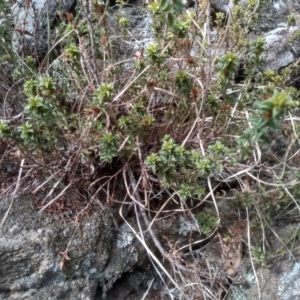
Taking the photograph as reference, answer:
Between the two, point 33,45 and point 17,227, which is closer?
point 17,227

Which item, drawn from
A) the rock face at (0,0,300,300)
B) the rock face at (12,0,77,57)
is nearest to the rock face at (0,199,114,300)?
the rock face at (0,0,300,300)

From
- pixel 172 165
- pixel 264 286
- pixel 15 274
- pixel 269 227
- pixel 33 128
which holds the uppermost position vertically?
pixel 33 128

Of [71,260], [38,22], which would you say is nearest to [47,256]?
[71,260]

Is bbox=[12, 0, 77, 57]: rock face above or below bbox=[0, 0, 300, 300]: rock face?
above

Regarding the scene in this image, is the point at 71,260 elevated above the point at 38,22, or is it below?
below

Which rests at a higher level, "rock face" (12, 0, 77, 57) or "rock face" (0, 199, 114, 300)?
"rock face" (12, 0, 77, 57)

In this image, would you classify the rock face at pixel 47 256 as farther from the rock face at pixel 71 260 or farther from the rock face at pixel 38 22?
the rock face at pixel 38 22

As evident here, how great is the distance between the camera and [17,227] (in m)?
1.21

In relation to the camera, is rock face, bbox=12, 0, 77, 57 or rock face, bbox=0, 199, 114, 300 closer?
rock face, bbox=0, 199, 114, 300

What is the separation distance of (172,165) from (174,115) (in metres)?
0.24

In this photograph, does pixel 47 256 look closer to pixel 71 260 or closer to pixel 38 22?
pixel 71 260

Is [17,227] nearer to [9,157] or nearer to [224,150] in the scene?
[9,157]

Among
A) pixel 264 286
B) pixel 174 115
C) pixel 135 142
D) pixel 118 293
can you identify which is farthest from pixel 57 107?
pixel 264 286

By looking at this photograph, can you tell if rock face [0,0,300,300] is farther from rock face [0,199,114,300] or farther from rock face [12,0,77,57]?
rock face [12,0,77,57]
